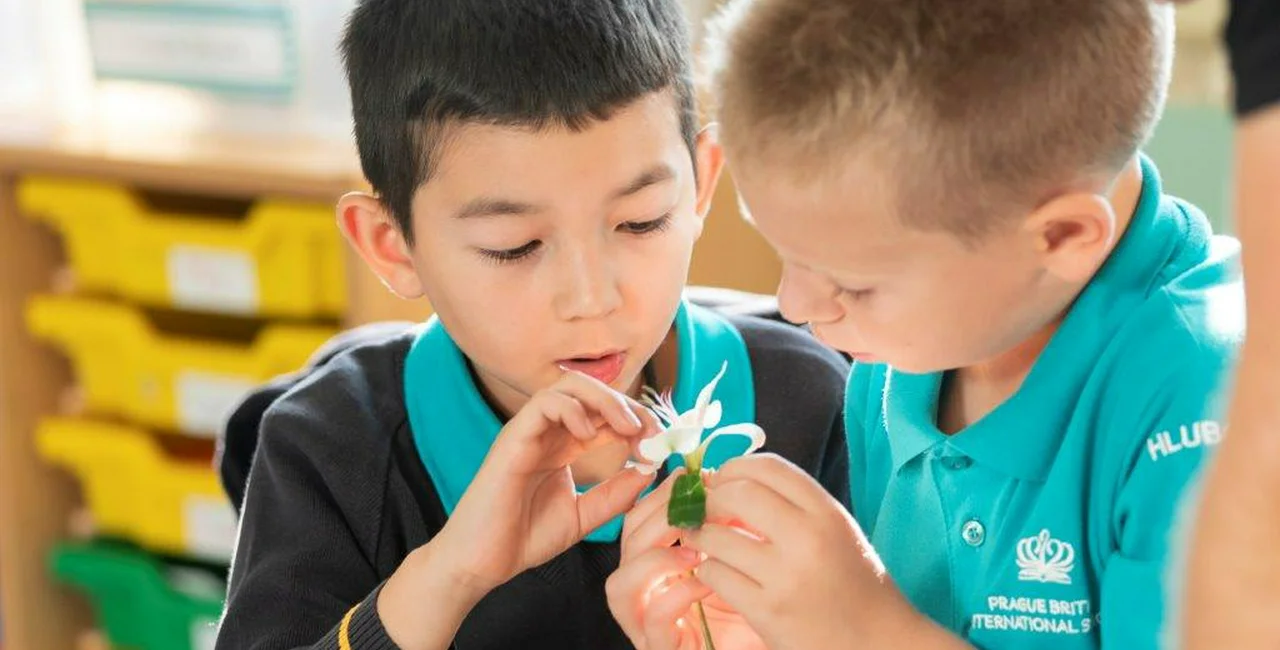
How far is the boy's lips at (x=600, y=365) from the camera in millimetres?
1221

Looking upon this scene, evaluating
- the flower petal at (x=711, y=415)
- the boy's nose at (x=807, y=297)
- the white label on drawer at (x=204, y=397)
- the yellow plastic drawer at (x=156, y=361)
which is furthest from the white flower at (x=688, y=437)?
the white label on drawer at (x=204, y=397)

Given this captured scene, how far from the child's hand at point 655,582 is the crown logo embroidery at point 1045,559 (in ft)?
0.71

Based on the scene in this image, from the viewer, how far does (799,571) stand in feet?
3.10

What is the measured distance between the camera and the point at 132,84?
8.41ft

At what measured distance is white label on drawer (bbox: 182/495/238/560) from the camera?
245 cm

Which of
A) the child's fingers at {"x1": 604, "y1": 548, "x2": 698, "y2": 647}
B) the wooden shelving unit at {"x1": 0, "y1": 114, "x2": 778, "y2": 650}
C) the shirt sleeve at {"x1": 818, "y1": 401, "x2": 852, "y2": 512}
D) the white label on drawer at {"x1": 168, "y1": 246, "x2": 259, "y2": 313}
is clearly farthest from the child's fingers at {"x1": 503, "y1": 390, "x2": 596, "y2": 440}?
the white label on drawer at {"x1": 168, "y1": 246, "x2": 259, "y2": 313}

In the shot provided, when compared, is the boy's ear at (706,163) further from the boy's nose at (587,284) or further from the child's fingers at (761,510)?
the child's fingers at (761,510)

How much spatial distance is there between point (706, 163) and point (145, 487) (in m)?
1.53

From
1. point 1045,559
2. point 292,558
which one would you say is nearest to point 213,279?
point 292,558

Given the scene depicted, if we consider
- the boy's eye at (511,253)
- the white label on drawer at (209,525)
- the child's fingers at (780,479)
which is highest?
the boy's eye at (511,253)

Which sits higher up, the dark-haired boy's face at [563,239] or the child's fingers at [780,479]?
the dark-haired boy's face at [563,239]

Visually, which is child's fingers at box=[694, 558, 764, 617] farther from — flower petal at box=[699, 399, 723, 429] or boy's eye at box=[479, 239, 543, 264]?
boy's eye at box=[479, 239, 543, 264]

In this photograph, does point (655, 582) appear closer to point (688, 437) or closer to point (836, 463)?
point (688, 437)

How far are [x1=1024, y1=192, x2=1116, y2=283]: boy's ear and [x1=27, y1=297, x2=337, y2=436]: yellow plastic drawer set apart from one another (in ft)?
5.28
